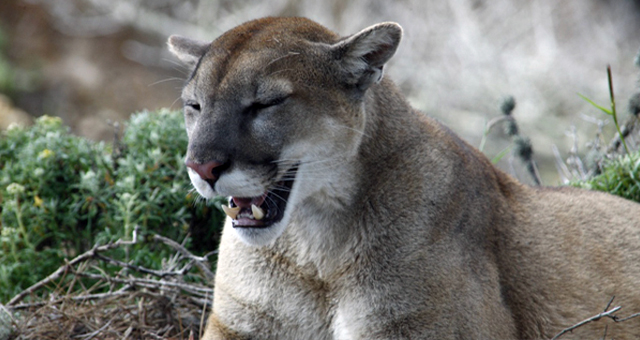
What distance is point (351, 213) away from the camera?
12.8 ft

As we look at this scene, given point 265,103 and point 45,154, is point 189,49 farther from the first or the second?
point 45,154

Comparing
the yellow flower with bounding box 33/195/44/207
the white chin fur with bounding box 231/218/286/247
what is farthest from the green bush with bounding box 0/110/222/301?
the white chin fur with bounding box 231/218/286/247

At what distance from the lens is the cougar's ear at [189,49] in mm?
4210

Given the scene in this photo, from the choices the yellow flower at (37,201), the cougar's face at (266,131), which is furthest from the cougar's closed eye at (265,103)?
the yellow flower at (37,201)

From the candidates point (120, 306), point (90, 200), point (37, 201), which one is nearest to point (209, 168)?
point (120, 306)

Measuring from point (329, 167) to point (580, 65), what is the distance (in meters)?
9.36

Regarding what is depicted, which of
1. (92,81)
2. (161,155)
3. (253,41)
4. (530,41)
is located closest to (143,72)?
(92,81)

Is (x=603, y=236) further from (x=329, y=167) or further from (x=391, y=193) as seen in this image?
(x=329, y=167)

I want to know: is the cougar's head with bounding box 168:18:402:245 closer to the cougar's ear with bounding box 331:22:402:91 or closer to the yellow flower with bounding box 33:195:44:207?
the cougar's ear with bounding box 331:22:402:91

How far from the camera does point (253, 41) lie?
3832 mm

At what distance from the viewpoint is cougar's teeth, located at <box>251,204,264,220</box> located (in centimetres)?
372

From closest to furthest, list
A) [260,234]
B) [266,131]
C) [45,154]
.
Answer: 1. [266,131]
2. [260,234]
3. [45,154]

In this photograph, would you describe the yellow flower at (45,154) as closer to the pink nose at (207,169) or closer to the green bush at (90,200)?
the green bush at (90,200)

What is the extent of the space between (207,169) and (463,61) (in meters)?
9.46
